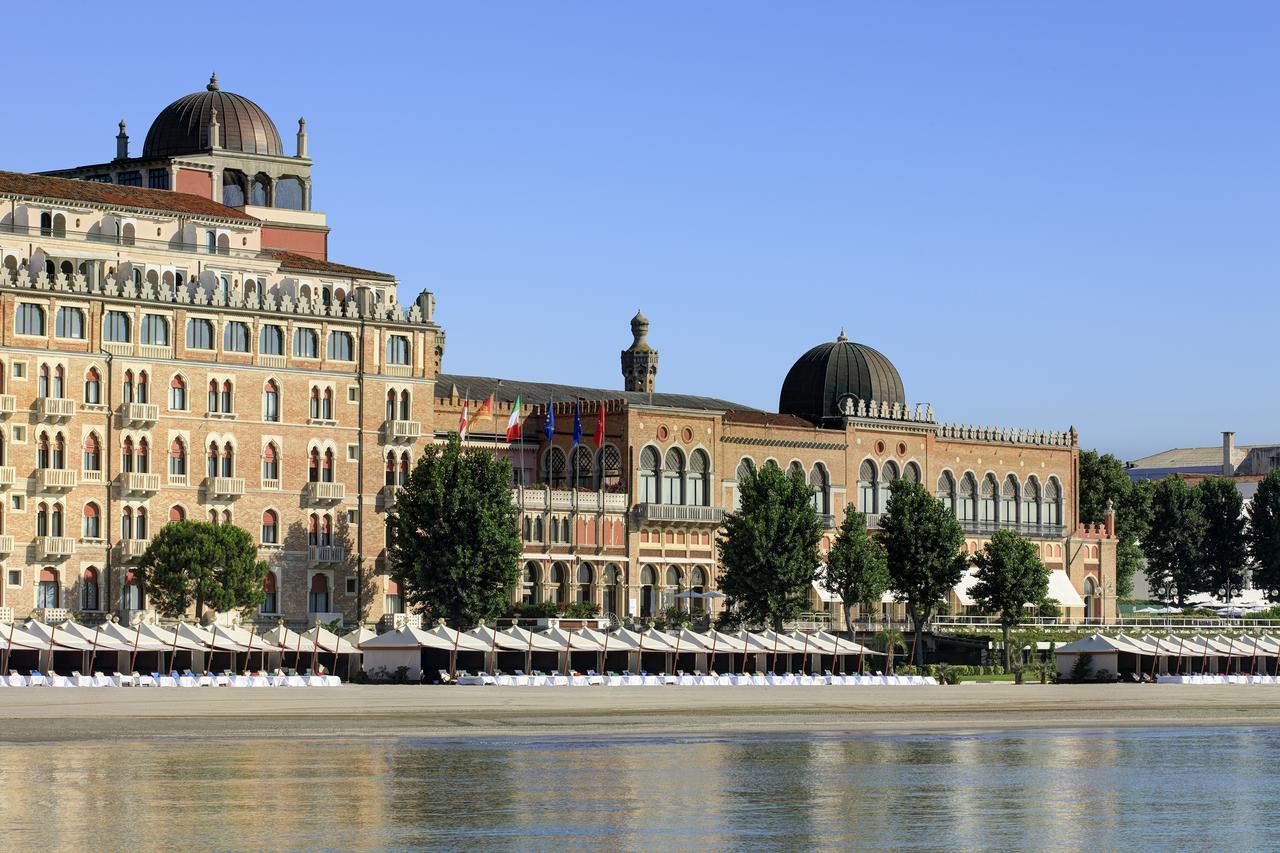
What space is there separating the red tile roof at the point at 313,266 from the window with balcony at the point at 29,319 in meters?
15.6

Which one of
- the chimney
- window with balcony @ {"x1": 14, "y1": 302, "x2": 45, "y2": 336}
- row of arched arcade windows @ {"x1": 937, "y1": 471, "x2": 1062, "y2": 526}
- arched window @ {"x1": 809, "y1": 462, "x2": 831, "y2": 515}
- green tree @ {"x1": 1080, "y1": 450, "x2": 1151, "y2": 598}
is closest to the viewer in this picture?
window with balcony @ {"x1": 14, "y1": 302, "x2": 45, "y2": 336}

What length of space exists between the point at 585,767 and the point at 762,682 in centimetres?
4924

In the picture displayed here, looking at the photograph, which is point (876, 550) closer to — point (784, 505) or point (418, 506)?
point (784, 505)

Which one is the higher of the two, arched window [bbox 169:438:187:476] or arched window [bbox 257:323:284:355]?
arched window [bbox 257:323:284:355]

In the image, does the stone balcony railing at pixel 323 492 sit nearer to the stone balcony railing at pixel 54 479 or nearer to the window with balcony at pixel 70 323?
the stone balcony railing at pixel 54 479

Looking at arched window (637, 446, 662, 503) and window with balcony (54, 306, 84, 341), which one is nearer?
window with balcony (54, 306, 84, 341)

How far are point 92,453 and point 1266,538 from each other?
313 ft

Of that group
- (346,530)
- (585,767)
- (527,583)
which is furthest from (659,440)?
(585,767)

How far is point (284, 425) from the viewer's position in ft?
406

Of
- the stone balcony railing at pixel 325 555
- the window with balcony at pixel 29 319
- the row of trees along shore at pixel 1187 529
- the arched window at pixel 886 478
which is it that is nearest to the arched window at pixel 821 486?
the arched window at pixel 886 478

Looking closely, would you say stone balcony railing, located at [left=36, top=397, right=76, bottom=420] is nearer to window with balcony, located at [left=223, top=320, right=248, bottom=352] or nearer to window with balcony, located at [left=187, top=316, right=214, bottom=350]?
window with balcony, located at [left=187, top=316, right=214, bottom=350]

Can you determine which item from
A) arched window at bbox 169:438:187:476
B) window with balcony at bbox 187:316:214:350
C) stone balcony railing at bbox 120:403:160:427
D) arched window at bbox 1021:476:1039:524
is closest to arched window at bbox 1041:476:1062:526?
arched window at bbox 1021:476:1039:524

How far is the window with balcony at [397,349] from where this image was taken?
128375mm

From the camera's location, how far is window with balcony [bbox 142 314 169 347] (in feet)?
391
